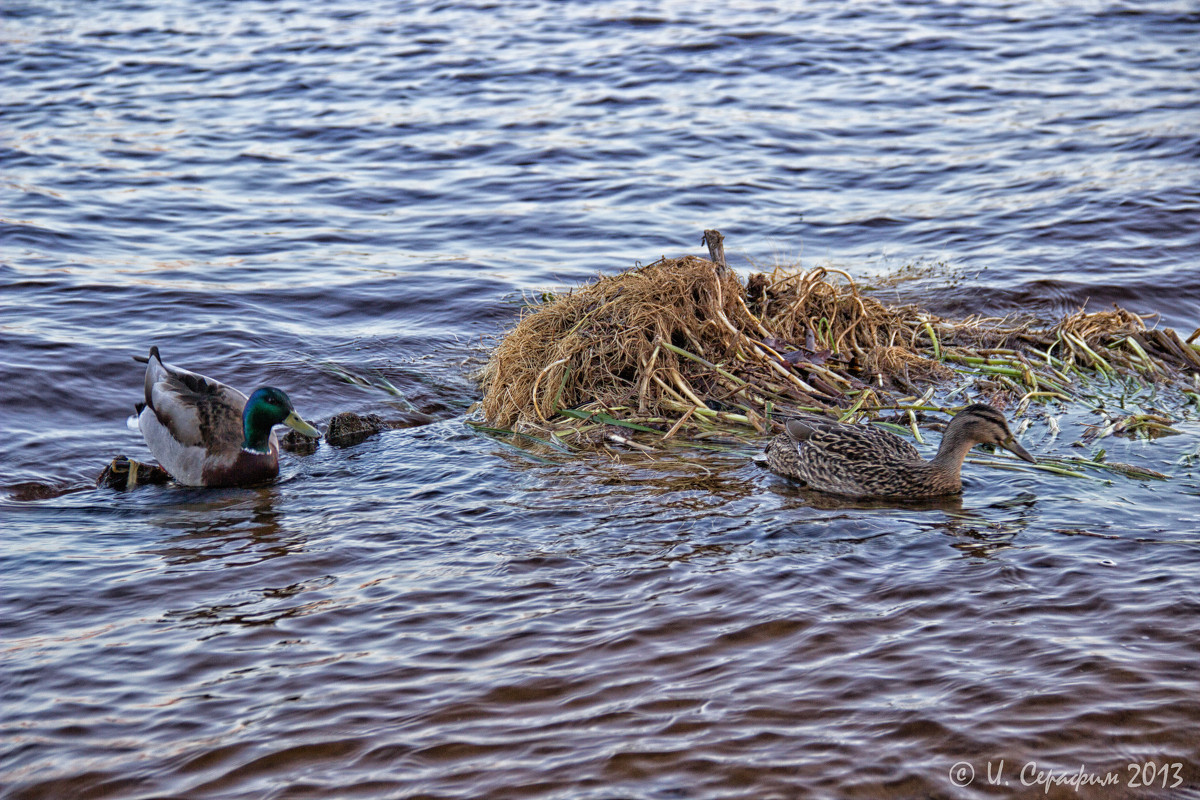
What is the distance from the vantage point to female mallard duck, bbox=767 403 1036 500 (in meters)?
6.47

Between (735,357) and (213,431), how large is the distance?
3.54 meters

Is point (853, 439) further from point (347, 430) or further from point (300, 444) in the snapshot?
point (300, 444)

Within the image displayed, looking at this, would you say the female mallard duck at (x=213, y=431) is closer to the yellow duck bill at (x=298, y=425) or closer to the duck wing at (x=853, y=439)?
the yellow duck bill at (x=298, y=425)

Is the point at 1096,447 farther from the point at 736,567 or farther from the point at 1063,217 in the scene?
the point at 1063,217

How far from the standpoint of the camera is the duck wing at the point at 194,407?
747 centimetres

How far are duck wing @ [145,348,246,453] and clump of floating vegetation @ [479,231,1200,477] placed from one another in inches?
70.4

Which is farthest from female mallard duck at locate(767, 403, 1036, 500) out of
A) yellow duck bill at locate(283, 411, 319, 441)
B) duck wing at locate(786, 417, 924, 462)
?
yellow duck bill at locate(283, 411, 319, 441)

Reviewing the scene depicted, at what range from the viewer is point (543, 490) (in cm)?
676

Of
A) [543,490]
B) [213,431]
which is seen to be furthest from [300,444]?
[543,490]

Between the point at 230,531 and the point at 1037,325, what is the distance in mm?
6494

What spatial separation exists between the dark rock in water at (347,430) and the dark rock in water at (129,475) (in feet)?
3.70

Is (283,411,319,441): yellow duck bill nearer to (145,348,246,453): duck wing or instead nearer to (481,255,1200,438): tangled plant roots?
(145,348,246,453): duck wing

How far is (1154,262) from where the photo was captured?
36.1 feet

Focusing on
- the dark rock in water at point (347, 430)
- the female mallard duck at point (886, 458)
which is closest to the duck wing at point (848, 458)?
the female mallard duck at point (886, 458)
